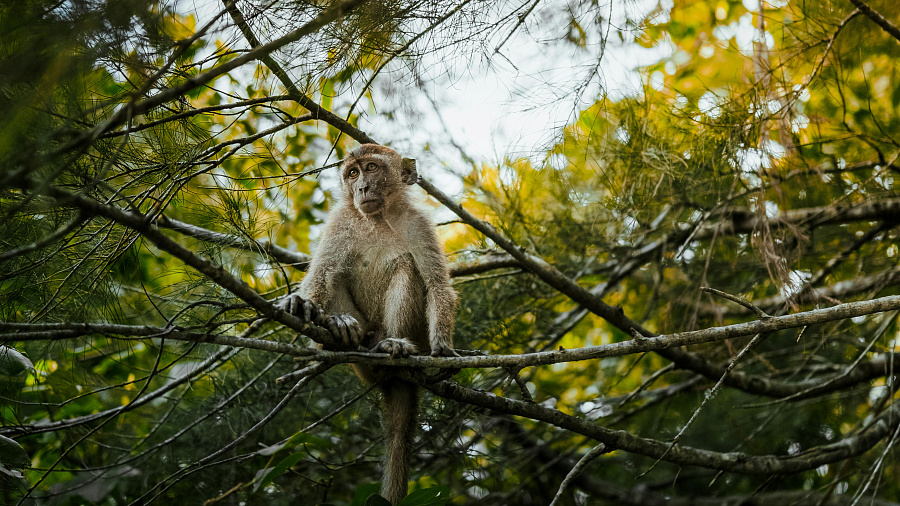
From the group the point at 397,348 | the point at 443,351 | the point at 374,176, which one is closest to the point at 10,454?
the point at 397,348

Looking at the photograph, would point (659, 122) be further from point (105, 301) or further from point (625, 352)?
point (105, 301)

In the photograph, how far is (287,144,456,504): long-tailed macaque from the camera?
418 cm

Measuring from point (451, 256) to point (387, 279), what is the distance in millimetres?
1416

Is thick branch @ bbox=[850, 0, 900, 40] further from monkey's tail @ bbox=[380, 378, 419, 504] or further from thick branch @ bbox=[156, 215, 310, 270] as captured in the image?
thick branch @ bbox=[156, 215, 310, 270]

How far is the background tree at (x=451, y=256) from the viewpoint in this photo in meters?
2.64

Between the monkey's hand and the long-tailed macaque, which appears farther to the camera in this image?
the long-tailed macaque

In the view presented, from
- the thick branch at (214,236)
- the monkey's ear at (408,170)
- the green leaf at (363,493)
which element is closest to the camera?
the green leaf at (363,493)

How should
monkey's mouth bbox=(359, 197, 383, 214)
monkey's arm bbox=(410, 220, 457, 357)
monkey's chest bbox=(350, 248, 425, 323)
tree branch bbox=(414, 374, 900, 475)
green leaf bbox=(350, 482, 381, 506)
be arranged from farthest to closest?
1. monkey's mouth bbox=(359, 197, 383, 214)
2. monkey's chest bbox=(350, 248, 425, 323)
3. monkey's arm bbox=(410, 220, 457, 357)
4. tree branch bbox=(414, 374, 900, 475)
5. green leaf bbox=(350, 482, 381, 506)

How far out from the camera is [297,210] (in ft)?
24.6

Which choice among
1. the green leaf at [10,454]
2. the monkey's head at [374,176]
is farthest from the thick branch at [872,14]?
the green leaf at [10,454]

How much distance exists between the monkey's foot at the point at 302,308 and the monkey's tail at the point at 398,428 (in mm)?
747

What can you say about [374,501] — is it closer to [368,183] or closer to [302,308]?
[302,308]

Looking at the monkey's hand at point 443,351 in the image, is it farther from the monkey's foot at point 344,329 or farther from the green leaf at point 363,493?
the green leaf at point 363,493

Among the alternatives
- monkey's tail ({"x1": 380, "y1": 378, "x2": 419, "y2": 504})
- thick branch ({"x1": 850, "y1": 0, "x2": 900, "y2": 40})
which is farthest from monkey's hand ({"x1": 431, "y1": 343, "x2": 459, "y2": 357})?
thick branch ({"x1": 850, "y1": 0, "x2": 900, "y2": 40})
